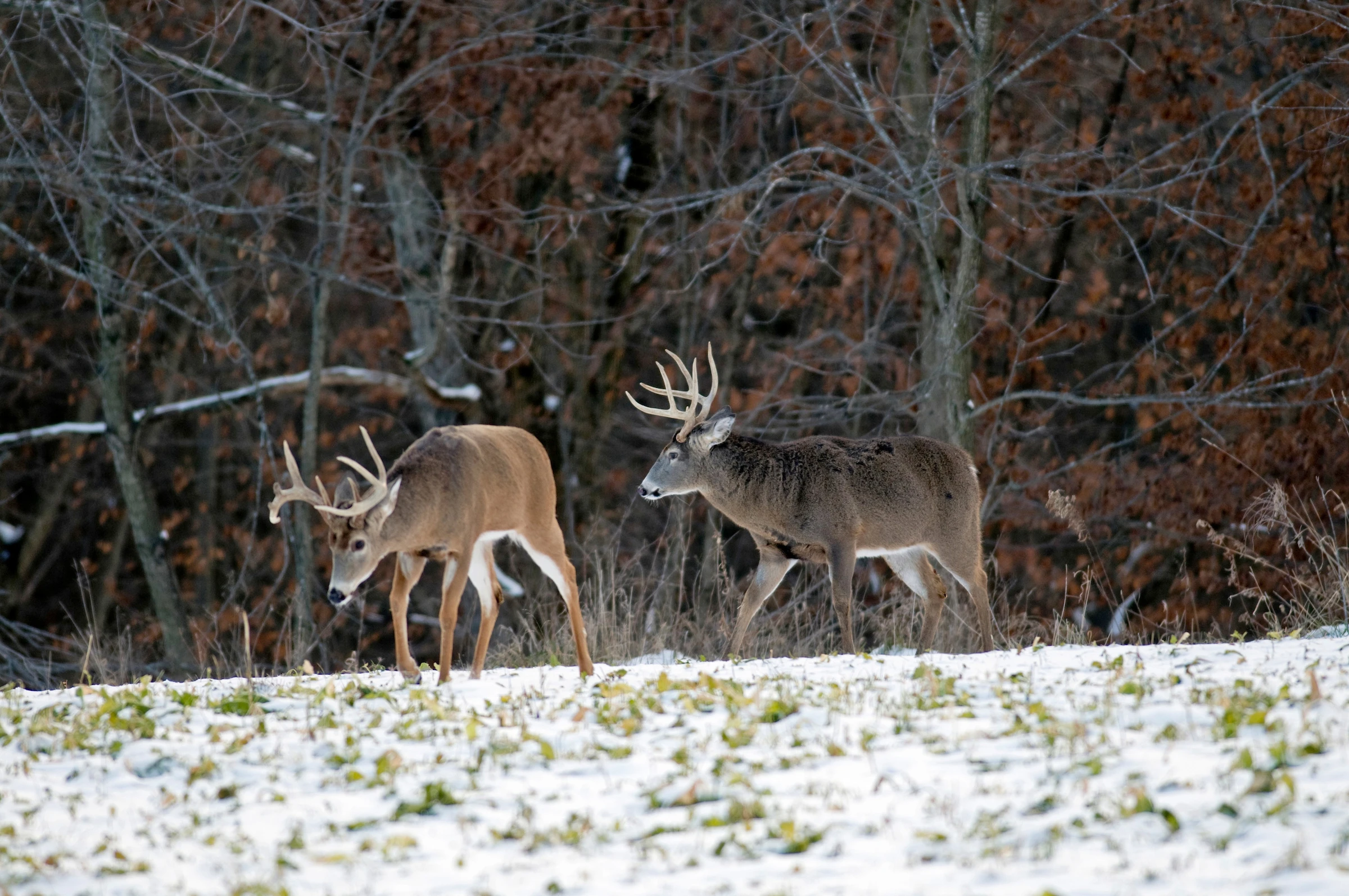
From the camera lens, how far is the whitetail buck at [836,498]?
9883 millimetres

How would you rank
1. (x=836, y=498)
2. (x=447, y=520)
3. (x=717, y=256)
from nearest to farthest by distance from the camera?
(x=447, y=520)
(x=836, y=498)
(x=717, y=256)

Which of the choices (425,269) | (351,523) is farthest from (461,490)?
(425,269)

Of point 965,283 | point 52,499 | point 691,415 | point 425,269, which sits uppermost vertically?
point 965,283

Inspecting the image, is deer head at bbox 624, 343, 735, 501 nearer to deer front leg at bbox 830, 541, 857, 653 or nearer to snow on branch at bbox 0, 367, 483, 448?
deer front leg at bbox 830, 541, 857, 653

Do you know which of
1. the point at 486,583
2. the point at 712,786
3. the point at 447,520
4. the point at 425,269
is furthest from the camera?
the point at 425,269

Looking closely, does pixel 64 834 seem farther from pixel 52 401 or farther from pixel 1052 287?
pixel 52 401

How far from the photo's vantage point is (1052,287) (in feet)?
65.3

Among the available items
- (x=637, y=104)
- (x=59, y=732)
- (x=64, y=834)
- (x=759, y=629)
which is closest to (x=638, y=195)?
(x=637, y=104)

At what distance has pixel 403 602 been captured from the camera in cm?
833

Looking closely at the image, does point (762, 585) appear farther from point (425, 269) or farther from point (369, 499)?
point (425, 269)

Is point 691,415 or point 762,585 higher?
point 691,415

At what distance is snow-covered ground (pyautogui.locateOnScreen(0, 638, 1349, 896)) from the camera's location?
454 cm

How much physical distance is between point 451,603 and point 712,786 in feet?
9.94

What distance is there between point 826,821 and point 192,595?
798 inches
